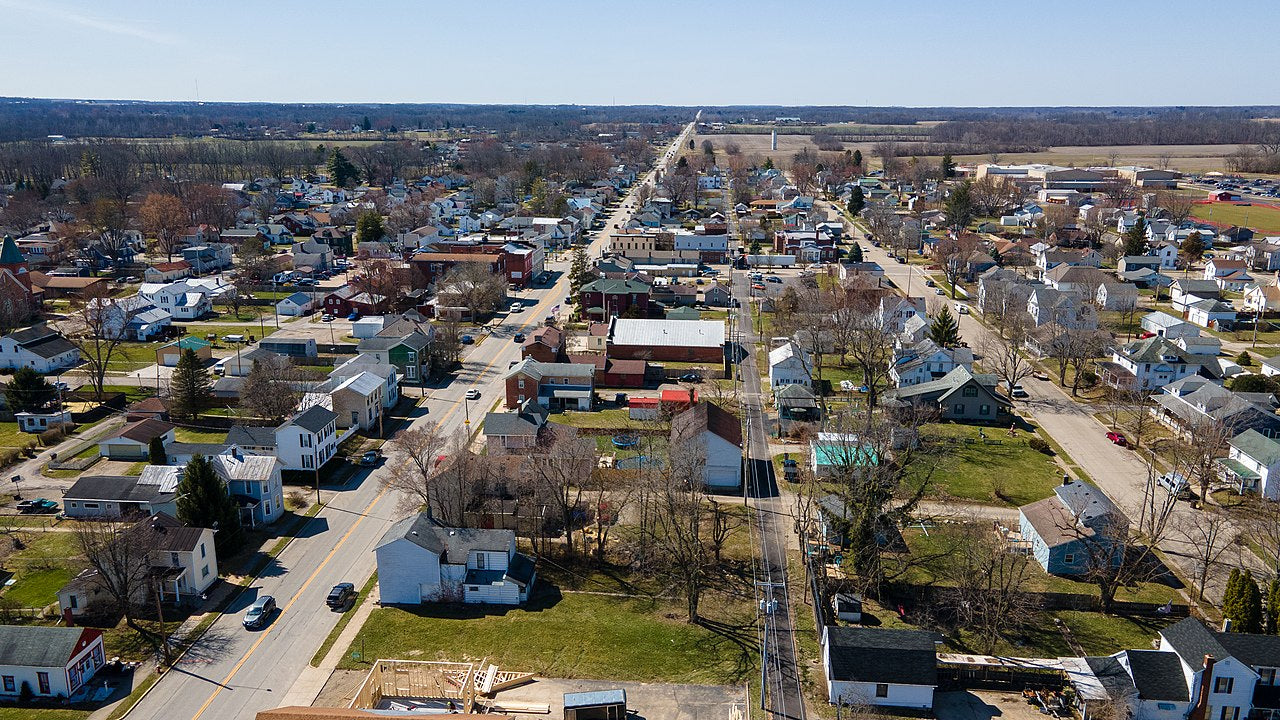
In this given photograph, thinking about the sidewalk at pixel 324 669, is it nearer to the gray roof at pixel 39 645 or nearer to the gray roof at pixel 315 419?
the gray roof at pixel 39 645

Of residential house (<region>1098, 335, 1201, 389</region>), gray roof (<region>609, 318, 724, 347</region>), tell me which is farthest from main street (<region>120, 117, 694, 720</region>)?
residential house (<region>1098, 335, 1201, 389</region>)

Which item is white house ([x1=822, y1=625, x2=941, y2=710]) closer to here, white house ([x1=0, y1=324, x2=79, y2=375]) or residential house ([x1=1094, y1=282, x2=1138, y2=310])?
white house ([x1=0, y1=324, x2=79, y2=375])

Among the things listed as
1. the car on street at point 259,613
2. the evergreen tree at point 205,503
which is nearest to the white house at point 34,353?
the evergreen tree at point 205,503

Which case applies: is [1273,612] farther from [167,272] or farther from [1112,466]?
[167,272]

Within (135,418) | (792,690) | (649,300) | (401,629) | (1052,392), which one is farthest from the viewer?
(649,300)

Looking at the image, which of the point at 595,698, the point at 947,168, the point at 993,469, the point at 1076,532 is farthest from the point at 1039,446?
the point at 947,168

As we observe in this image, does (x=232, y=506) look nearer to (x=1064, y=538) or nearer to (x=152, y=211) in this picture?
(x=1064, y=538)

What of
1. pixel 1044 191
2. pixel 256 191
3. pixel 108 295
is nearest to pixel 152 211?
pixel 108 295
